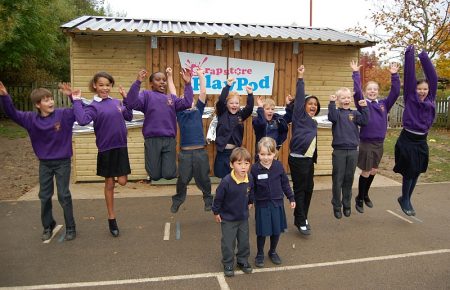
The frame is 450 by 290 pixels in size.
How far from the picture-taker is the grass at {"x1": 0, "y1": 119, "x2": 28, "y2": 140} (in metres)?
14.3

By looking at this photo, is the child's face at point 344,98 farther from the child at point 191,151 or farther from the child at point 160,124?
the child at point 160,124

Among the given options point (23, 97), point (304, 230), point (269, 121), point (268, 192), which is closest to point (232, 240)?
point (268, 192)

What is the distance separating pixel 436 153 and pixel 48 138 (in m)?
10.9

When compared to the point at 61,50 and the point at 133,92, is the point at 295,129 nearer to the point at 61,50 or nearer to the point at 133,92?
the point at 133,92

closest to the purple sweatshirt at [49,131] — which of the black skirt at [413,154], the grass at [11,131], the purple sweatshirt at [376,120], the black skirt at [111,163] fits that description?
the black skirt at [111,163]

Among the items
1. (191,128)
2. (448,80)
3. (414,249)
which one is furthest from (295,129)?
(448,80)

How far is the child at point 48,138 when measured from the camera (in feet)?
14.5

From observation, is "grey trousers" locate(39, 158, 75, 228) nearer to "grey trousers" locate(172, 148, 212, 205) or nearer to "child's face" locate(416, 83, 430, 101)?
"grey trousers" locate(172, 148, 212, 205)

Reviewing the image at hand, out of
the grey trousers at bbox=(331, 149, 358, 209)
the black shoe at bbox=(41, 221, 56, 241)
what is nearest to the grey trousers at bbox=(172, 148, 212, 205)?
the black shoe at bbox=(41, 221, 56, 241)

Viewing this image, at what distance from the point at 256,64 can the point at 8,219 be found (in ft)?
16.6

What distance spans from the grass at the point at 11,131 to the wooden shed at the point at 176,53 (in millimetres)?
8347

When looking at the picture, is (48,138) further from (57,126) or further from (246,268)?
(246,268)

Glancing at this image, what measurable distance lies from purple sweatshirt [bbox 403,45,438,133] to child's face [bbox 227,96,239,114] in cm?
219

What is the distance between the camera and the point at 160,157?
4.81m
